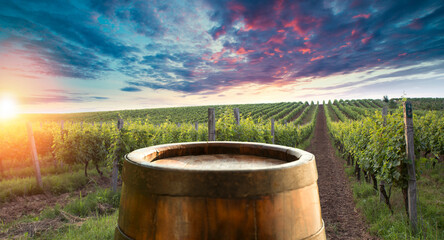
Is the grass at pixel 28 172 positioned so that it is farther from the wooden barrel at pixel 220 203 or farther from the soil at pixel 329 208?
the wooden barrel at pixel 220 203

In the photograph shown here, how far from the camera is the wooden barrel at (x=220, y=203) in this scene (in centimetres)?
98

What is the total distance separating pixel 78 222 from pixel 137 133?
3.75 m

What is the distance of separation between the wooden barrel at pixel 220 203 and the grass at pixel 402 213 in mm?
4106

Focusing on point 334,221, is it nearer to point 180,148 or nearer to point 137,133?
point 180,148

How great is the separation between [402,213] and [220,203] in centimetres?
604

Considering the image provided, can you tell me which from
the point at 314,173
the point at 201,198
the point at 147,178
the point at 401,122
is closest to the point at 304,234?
the point at 314,173

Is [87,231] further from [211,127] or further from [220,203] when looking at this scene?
[220,203]

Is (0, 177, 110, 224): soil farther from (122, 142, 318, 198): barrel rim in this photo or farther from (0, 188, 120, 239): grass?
(122, 142, 318, 198): barrel rim

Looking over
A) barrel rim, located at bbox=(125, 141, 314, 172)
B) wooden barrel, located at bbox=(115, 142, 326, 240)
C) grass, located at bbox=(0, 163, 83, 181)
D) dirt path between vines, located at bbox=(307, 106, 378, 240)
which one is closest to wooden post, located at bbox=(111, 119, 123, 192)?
grass, located at bbox=(0, 163, 83, 181)

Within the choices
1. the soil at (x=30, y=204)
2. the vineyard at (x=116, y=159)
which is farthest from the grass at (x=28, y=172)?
the soil at (x=30, y=204)

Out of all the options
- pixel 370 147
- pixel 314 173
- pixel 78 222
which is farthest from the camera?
pixel 370 147

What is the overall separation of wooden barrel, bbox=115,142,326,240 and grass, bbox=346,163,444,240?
411 cm

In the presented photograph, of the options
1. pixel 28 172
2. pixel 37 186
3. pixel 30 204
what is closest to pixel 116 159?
pixel 30 204

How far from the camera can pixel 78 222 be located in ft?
15.5
